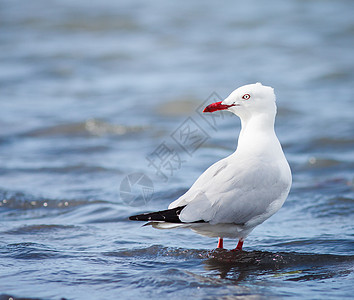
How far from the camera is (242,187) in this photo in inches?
174

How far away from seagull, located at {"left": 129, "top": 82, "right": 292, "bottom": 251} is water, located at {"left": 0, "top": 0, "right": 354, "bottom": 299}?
13.8 inches

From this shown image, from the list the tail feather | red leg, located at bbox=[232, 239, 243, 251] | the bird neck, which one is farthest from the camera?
red leg, located at bbox=[232, 239, 243, 251]

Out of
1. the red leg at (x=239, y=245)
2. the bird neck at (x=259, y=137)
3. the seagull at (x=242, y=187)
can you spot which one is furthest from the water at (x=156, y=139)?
the bird neck at (x=259, y=137)

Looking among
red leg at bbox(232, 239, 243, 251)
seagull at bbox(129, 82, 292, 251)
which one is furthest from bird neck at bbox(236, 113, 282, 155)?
red leg at bbox(232, 239, 243, 251)

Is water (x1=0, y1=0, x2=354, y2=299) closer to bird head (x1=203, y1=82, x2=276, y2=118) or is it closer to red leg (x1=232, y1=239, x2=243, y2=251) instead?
red leg (x1=232, y1=239, x2=243, y2=251)

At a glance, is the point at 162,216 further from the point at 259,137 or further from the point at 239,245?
the point at 259,137

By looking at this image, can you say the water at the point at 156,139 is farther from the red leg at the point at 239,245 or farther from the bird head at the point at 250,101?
the bird head at the point at 250,101

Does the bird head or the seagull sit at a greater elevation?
the bird head

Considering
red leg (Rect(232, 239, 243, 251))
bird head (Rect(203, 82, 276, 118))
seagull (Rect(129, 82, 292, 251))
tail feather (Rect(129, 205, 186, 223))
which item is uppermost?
bird head (Rect(203, 82, 276, 118))

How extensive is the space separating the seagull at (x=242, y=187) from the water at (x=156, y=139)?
1.15 feet

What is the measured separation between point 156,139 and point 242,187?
455 centimetres

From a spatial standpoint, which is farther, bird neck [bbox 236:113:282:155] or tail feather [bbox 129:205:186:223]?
bird neck [bbox 236:113:282:155]

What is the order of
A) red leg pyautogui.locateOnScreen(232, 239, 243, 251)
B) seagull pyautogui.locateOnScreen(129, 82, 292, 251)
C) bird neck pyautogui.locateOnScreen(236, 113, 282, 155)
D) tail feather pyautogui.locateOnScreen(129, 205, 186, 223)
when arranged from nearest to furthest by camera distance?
1. tail feather pyautogui.locateOnScreen(129, 205, 186, 223)
2. seagull pyautogui.locateOnScreen(129, 82, 292, 251)
3. bird neck pyautogui.locateOnScreen(236, 113, 282, 155)
4. red leg pyautogui.locateOnScreen(232, 239, 243, 251)

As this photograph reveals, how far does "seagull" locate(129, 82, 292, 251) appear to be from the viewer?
429 centimetres
